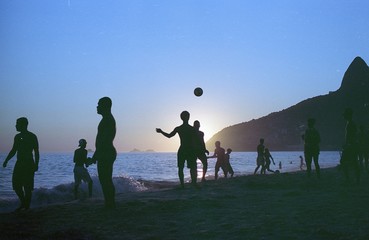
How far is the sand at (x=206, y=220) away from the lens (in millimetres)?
4824

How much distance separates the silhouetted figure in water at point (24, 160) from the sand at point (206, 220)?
0.89 meters

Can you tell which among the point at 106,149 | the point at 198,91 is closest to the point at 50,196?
the point at 198,91

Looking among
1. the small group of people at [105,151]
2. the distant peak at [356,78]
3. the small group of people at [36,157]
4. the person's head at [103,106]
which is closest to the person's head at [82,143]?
the small group of people at [105,151]

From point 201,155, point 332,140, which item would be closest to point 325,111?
point 332,140

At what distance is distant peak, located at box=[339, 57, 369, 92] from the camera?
7205 inches

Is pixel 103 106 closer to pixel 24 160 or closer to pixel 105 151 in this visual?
pixel 105 151

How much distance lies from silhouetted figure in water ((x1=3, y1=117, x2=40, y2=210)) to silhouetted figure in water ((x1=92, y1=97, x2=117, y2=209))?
1.99 meters

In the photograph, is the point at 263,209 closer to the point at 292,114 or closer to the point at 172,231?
the point at 172,231

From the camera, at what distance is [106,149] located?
23.2ft

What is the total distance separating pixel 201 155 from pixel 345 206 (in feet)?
19.0

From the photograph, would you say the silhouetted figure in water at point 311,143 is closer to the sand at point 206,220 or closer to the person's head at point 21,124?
the sand at point 206,220

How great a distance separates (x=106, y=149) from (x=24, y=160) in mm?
2380

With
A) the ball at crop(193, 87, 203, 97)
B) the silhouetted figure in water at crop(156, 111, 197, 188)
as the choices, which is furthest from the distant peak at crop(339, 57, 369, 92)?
the silhouetted figure in water at crop(156, 111, 197, 188)

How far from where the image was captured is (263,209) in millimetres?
6723
